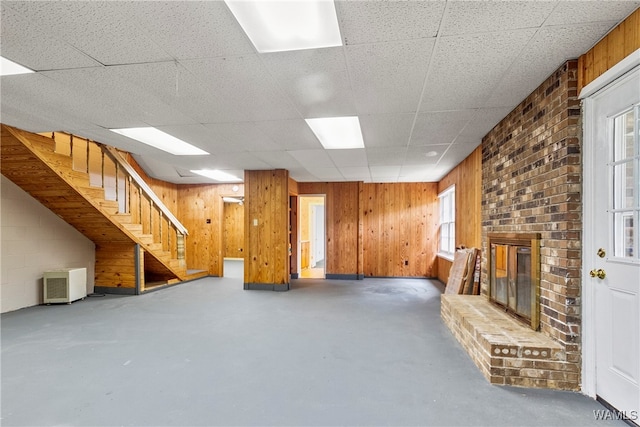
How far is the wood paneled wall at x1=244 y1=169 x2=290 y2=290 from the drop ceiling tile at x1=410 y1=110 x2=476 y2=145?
289cm

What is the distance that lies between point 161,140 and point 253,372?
3.22 meters

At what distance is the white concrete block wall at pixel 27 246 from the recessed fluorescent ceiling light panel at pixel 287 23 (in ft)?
16.2

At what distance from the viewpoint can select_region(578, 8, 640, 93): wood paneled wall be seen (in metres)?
1.66

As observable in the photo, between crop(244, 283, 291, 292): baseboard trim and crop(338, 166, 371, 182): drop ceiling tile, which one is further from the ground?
crop(338, 166, 371, 182): drop ceiling tile

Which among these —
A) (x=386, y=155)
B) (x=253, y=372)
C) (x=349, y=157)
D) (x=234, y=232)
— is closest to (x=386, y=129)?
(x=386, y=155)

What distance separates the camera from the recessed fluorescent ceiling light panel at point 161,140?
3.69 m

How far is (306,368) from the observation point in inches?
102

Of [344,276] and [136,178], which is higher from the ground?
[136,178]

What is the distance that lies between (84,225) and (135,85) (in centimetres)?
399

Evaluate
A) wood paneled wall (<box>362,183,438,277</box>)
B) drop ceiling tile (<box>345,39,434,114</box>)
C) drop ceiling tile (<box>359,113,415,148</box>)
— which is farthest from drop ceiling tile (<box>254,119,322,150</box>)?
wood paneled wall (<box>362,183,438,277</box>)

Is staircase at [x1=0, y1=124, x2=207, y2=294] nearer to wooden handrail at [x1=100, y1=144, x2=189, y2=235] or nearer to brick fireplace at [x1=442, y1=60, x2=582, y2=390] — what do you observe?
wooden handrail at [x1=100, y1=144, x2=189, y2=235]

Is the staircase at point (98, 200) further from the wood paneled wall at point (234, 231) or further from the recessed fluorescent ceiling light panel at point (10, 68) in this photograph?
the wood paneled wall at point (234, 231)

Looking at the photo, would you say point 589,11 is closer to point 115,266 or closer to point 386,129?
point 386,129

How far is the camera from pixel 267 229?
606 centimetres
